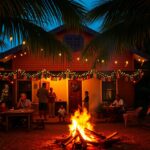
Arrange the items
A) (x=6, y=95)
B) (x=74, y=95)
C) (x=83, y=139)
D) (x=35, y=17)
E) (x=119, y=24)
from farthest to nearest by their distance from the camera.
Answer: (x=74, y=95) < (x=6, y=95) < (x=83, y=139) < (x=119, y=24) < (x=35, y=17)

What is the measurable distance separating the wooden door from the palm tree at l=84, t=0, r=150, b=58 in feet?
50.8

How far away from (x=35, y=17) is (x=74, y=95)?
17.4 m

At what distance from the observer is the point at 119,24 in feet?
18.7

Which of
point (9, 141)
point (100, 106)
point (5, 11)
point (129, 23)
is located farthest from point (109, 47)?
point (100, 106)

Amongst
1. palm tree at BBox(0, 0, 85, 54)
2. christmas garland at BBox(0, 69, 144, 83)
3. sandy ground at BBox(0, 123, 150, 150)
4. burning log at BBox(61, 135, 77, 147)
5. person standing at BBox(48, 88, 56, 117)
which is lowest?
sandy ground at BBox(0, 123, 150, 150)

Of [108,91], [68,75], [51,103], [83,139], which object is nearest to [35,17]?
[83,139]

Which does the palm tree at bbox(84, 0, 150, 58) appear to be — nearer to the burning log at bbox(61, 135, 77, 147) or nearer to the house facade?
the burning log at bbox(61, 135, 77, 147)

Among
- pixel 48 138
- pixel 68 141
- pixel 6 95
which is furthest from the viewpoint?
pixel 6 95

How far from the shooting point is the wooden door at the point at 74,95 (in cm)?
2126

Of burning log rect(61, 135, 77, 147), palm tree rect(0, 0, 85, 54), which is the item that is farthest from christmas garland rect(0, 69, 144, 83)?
palm tree rect(0, 0, 85, 54)

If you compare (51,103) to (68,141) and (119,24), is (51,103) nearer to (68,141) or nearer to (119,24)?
(68,141)

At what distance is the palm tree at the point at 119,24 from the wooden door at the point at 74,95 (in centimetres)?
1549

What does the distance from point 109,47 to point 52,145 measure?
220 inches

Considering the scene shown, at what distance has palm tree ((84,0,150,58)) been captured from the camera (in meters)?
5.28
